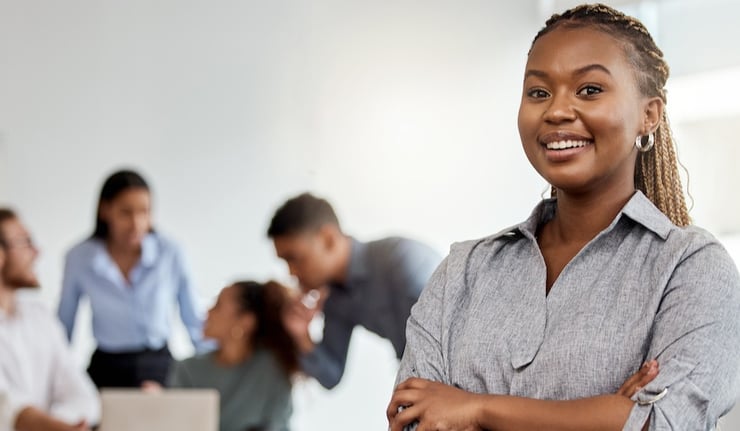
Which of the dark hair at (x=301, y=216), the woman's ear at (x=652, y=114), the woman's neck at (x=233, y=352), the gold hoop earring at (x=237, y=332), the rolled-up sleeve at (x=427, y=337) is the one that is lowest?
the woman's neck at (x=233, y=352)

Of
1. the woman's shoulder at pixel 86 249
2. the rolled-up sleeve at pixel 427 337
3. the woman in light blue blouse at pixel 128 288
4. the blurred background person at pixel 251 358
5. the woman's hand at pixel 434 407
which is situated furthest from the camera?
the woman's shoulder at pixel 86 249

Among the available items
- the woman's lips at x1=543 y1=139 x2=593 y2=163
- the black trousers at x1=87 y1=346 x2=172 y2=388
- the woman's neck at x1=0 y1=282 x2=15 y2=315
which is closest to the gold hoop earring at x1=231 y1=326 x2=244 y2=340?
the black trousers at x1=87 y1=346 x2=172 y2=388

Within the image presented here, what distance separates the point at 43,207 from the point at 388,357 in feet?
5.69

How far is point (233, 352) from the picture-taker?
13.1 feet

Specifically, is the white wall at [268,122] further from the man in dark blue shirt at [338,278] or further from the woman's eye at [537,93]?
the woman's eye at [537,93]

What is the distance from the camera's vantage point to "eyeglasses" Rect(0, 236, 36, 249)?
436 centimetres

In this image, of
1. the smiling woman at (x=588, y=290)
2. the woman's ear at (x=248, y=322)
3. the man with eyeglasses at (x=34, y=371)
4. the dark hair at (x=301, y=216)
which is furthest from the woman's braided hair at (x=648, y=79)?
the man with eyeglasses at (x=34, y=371)

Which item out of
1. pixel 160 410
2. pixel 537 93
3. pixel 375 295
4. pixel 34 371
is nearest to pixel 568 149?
Result: pixel 537 93

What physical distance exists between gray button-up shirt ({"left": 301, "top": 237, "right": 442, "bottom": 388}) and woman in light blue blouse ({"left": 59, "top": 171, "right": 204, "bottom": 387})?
2.01ft

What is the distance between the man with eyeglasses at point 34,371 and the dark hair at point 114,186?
1.20ft

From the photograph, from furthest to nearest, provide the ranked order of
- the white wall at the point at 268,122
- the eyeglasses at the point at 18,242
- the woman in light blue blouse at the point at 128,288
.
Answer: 1. the eyeglasses at the point at 18,242
2. the woman in light blue blouse at the point at 128,288
3. the white wall at the point at 268,122

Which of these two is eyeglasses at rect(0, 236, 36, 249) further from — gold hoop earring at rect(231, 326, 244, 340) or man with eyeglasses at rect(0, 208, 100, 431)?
gold hoop earring at rect(231, 326, 244, 340)

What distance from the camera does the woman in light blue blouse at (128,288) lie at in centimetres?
412

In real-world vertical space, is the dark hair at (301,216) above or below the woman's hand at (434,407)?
below
